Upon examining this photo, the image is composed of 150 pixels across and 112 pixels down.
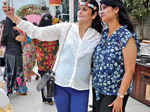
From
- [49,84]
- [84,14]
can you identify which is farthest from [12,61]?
[84,14]

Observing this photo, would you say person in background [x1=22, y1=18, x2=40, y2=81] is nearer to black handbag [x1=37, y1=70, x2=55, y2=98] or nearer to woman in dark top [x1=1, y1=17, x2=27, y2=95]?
woman in dark top [x1=1, y1=17, x2=27, y2=95]

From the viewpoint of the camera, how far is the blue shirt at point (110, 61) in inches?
43.6

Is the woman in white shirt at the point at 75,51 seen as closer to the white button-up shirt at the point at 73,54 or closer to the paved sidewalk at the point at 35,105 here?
the white button-up shirt at the point at 73,54

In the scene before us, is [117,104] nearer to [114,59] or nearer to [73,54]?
[114,59]

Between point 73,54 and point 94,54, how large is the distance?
0.15 meters

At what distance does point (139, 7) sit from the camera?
11.3ft

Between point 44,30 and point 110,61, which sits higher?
point 44,30

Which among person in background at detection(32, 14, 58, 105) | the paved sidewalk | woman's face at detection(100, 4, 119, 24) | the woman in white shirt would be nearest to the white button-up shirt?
the woman in white shirt

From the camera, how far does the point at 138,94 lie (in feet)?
8.96

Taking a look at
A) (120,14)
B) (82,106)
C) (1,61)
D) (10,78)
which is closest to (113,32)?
(120,14)

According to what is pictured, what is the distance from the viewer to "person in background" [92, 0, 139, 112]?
3.59 ft

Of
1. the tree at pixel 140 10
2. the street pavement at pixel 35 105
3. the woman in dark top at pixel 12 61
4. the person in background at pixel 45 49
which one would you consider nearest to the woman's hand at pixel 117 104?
the person in background at pixel 45 49

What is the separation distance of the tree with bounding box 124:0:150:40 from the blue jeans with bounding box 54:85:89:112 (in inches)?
102

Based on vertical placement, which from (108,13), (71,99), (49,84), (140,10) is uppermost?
(140,10)
